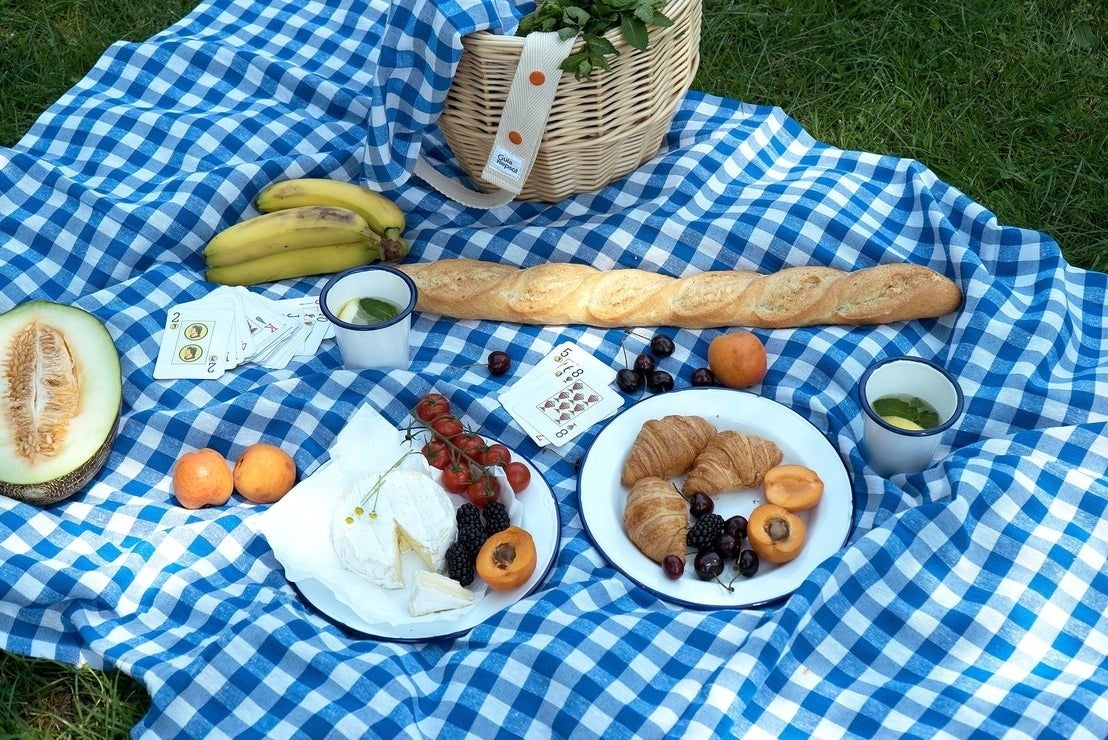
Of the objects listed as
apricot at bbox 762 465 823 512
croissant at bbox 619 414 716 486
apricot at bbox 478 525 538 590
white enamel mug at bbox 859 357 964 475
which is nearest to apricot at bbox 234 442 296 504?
apricot at bbox 478 525 538 590

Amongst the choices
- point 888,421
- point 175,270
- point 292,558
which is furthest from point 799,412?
point 175,270

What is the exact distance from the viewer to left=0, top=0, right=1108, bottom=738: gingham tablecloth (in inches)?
85.7

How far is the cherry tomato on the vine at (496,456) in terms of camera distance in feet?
8.25

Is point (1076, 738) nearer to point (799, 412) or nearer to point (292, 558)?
point (799, 412)

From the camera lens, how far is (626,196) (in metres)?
3.30

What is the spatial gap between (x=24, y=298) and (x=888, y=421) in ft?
7.78

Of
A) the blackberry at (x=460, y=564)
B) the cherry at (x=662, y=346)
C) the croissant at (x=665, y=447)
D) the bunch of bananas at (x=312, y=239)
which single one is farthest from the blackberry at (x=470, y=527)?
the bunch of bananas at (x=312, y=239)

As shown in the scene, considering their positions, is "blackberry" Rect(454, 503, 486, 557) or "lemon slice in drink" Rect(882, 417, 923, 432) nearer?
"blackberry" Rect(454, 503, 486, 557)

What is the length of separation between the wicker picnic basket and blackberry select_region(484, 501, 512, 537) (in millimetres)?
1062

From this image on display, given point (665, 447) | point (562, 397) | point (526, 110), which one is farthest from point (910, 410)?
point (526, 110)

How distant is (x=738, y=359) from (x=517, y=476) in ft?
2.18

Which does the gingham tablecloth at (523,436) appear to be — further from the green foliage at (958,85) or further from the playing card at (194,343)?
the green foliage at (958,85)

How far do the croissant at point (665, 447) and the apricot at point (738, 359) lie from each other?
A: 23 cm

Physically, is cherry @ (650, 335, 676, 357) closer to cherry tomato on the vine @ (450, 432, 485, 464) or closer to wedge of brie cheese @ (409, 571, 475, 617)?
cherry tomato on the vine @ (450, 432, 485, 464)
